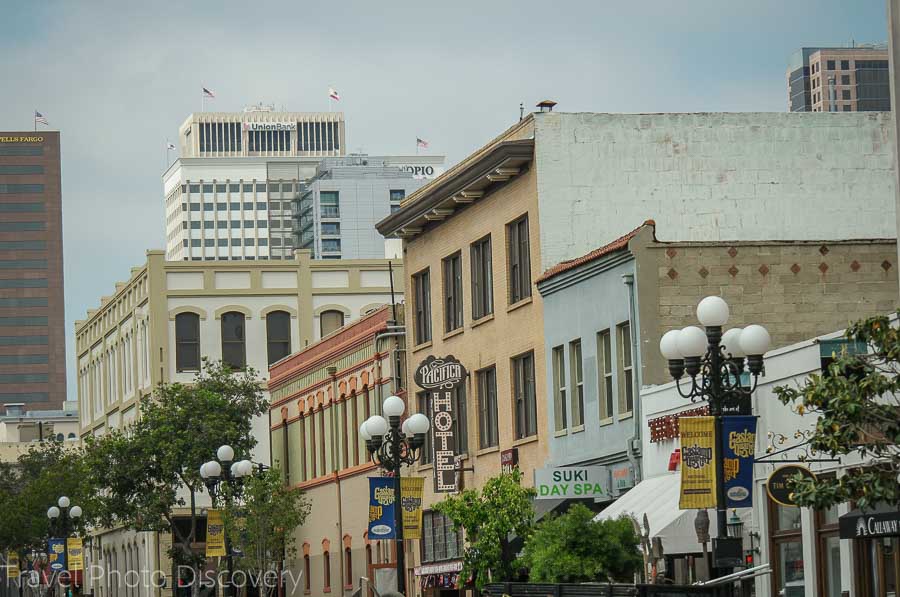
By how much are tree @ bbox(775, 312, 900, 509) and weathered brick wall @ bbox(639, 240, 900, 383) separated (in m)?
14.9

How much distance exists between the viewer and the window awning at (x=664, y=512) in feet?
90.0

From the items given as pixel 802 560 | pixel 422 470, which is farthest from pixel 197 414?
pixel 802 560

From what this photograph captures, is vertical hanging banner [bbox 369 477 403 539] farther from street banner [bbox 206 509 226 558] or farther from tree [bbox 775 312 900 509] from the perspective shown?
tree [bbox 775 312 900 509]

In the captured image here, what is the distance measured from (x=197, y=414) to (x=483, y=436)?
20.7m

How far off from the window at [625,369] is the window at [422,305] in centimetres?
1300

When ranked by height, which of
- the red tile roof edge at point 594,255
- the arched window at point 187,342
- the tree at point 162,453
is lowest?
the tree at point 162,453

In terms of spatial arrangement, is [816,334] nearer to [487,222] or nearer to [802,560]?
[802,560]

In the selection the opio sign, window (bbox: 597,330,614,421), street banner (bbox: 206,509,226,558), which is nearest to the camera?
the opio sign

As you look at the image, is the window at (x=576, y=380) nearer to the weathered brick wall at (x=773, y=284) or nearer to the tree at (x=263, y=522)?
the weathered brick wall at (x=773, y=284)

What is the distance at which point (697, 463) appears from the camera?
22500mm

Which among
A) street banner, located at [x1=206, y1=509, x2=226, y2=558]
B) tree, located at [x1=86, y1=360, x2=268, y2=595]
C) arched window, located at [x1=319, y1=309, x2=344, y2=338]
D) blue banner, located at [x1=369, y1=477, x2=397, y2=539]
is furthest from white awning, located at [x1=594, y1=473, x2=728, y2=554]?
arched window, located at [x1=319, y1=309, x2=344, y2=338]

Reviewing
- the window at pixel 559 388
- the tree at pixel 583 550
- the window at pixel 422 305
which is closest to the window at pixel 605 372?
the window at pixel 559 388

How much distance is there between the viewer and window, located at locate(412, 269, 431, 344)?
46625 millimetres

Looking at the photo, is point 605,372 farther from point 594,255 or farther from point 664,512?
point 664,512
